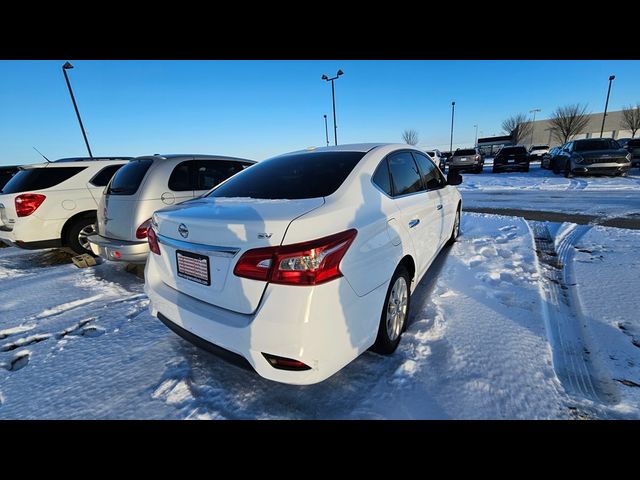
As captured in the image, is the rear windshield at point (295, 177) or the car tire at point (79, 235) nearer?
Answer: the rear windshield at point (295, 177)

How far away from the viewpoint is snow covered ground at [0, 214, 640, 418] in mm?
1870

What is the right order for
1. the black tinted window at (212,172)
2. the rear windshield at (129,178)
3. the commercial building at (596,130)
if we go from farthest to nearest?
the commercial building at (596,130) → the black tinted window at (212,172) → the rear windshield at (129,178)

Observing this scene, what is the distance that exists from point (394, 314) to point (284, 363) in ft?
3.50

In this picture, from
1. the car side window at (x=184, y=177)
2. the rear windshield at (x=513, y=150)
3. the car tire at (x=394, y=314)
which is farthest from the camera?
the rear windshield at (x=513, y=150)

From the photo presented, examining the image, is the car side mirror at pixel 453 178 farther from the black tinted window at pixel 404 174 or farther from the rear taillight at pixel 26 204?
the rear taillight at pixel 26 204

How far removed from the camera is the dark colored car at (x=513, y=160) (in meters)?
17.0

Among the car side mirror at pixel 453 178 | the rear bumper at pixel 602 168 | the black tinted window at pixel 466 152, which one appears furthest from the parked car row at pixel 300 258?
the black tinted window at pixel 466 152

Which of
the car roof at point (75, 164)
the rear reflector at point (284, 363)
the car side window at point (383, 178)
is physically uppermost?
the car roof at point (75, 164)

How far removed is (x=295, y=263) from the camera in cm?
157

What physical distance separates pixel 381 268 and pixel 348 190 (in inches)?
22.8

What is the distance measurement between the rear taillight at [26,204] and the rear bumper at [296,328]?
15.2 ft

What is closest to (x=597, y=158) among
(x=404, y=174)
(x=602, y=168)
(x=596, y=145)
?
(x=602, y=168)

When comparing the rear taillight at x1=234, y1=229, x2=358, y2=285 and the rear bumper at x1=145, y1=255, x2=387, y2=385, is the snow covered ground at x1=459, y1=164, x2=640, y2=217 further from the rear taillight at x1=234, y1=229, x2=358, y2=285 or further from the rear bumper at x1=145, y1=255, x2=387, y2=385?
the rear taillight at x1=234, y1=229, x2=358, y2=285
